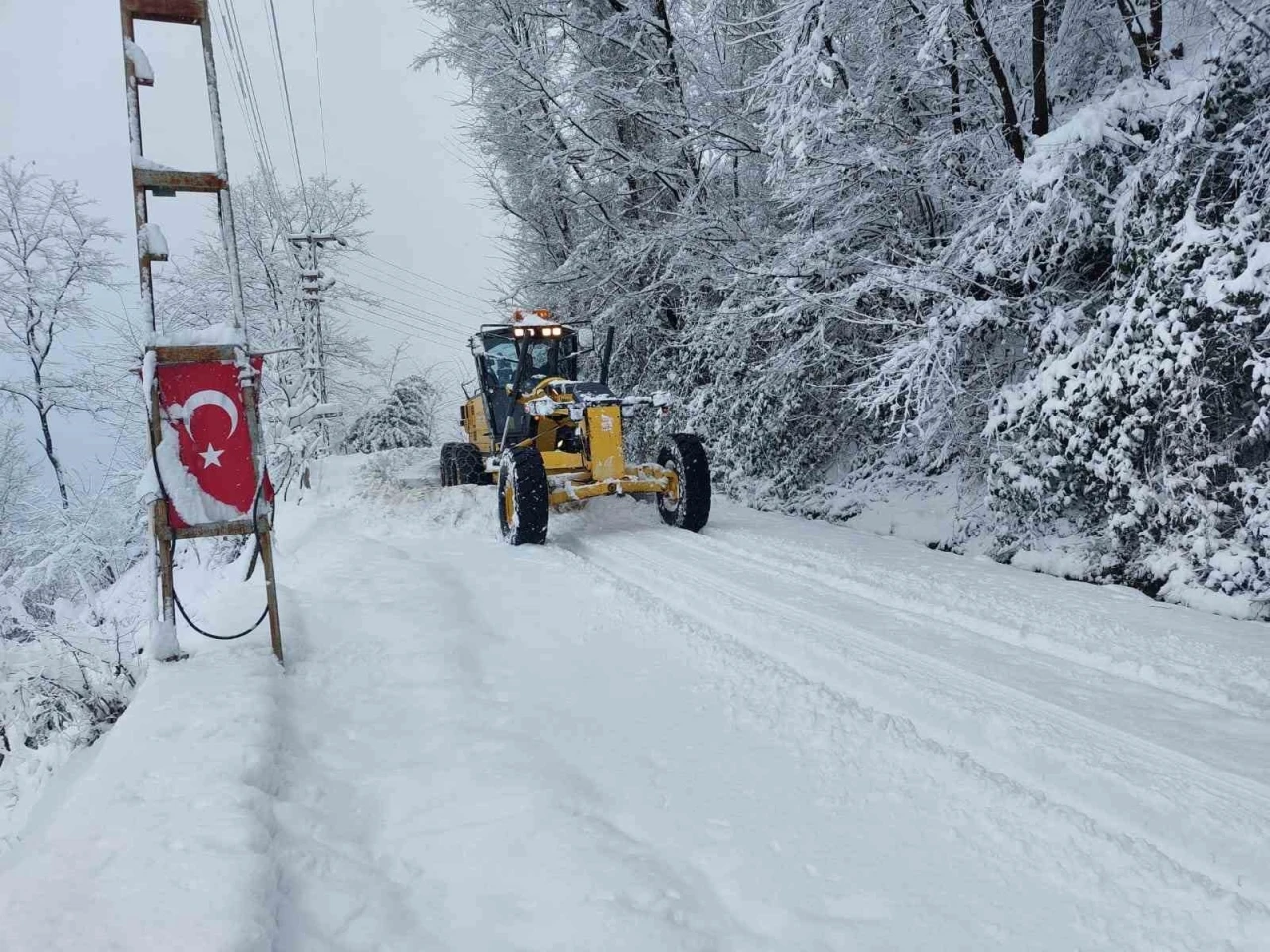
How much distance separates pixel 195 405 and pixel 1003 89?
21.4ft

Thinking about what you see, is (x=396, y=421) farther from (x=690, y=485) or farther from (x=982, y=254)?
(x=982, y=254)

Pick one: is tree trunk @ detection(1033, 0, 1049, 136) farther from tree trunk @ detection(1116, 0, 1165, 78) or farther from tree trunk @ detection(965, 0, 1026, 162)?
tree trunk @ detection(1116, 0, 1165, 78)

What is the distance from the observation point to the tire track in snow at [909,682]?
214 cm

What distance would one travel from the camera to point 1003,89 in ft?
21.2

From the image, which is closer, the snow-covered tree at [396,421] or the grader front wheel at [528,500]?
the grader front wheel at [528,500]

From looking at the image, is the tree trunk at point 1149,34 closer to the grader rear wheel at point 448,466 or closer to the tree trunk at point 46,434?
the grader rear wheel at point 448,466

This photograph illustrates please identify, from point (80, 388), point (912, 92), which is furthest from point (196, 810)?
point (80, 388)

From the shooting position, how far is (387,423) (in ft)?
83.5

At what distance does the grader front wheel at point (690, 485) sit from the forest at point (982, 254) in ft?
5.15

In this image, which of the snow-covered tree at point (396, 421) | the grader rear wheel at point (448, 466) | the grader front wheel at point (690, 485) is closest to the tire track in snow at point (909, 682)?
the grader front wheel at point (690, 485)

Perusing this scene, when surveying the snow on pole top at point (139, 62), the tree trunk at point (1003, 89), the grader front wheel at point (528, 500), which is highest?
the tree trunk at point (1003, 89)

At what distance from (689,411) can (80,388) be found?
50.6 ft

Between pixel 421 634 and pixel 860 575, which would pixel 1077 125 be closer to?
pixel 860 575

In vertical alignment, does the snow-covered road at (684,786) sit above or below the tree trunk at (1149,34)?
below
